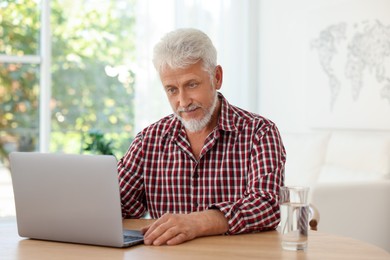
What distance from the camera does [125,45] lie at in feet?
19.4

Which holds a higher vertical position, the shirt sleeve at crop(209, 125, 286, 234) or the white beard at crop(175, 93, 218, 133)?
the white beard at crop(175, 93, 218, 133)

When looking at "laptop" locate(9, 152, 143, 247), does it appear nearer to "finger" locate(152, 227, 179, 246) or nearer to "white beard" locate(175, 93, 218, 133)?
"finger" locate(152, 227, 179, 246)

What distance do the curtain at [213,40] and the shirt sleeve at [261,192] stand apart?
10.6 feet

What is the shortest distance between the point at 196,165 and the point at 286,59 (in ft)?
9.54

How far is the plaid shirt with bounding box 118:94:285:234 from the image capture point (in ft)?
7.07

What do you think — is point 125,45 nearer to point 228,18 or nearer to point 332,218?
point 228,18

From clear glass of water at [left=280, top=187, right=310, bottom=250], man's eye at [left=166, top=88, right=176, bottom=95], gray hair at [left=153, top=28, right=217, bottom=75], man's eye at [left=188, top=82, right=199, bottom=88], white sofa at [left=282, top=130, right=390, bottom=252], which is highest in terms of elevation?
gray hair at [left=153, top=28, right=217, bottom=75]

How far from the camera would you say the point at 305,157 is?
4219mm

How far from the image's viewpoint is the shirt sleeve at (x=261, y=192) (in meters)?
1.88

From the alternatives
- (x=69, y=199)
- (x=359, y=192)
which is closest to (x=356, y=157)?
(x=359, y=192)

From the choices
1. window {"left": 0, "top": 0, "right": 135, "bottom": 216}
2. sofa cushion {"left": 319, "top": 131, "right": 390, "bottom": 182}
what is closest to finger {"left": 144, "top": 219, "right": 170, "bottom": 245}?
sofa cushion {"left": 319, "top": 131, "right": 390, "bottom": 182}

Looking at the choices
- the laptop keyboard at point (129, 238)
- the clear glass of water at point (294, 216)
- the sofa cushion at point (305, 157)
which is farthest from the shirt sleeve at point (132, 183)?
the sofa cushion at point (305, 157)

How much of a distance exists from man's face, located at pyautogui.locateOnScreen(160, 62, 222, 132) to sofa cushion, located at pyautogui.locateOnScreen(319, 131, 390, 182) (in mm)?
1751

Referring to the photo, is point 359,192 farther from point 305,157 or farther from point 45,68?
point 45,68
